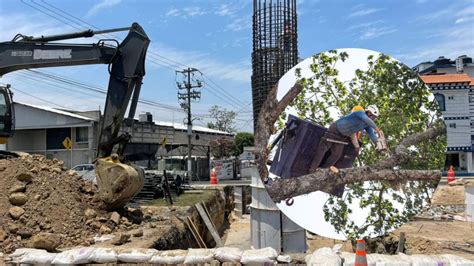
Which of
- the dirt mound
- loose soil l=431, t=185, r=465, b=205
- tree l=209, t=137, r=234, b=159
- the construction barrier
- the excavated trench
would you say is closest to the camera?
the construction barrier

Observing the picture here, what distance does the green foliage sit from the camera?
150 inches

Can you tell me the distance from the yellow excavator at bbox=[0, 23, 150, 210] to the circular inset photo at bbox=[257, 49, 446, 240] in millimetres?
6564

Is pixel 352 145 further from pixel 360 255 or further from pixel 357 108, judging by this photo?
pixel 360 255

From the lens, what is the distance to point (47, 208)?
8.79 metres

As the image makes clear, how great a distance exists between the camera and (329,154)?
3.88 m

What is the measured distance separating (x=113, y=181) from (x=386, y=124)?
7356 mm

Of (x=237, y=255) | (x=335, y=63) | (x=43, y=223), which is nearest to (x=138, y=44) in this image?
(x=43, y=223)

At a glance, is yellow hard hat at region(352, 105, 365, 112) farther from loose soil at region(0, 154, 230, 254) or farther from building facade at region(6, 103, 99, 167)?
building facade at region(6, 103, 99, 167)

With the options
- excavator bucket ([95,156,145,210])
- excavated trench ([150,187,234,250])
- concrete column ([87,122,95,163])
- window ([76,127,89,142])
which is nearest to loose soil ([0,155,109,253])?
excavator bucket ([95,156,145,210])

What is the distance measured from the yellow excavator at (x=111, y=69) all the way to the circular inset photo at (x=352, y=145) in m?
6.56

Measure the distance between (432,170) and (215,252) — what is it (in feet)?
10.1

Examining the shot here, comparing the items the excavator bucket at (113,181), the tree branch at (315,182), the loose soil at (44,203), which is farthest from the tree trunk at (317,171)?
the excavator bucket at (113,181)

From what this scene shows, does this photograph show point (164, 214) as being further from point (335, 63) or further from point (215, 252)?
point (335, 63)

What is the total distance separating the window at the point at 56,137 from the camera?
90.9ft
